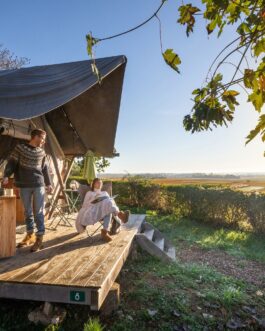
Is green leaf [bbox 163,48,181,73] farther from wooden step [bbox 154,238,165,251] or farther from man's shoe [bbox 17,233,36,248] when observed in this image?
wooden step [bbox 154,238,165,251]

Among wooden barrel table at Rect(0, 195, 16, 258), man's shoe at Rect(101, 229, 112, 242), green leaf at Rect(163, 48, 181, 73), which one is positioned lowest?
man's shoe at Rect(101, 229, 112, 242)

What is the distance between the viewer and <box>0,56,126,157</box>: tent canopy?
4793 mm

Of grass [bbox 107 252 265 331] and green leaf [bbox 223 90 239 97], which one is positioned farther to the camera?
grass [bbox 107 252 265 331]

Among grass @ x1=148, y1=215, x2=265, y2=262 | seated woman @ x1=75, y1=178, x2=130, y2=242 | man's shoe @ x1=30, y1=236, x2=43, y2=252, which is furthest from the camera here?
grass @ x1=148, y1=215, x2=265, y2=262

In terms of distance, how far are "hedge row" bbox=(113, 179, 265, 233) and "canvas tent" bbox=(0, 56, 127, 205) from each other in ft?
12.7

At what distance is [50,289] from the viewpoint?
10.6 feet

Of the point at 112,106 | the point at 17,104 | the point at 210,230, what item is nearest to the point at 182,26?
the point at 17,104

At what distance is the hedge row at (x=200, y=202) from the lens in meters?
9.95

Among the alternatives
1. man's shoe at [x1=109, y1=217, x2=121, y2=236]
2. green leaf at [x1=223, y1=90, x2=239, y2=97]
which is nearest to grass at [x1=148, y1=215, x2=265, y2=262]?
man's shoe at [x1=109, y1=217, x2=121, y2=236]

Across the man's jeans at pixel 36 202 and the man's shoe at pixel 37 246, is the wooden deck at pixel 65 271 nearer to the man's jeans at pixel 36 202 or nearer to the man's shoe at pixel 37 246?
the man's shoe at pixel 37 246

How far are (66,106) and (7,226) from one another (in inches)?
183

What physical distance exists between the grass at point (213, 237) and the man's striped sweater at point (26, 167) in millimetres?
4785

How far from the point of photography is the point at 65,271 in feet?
12.0

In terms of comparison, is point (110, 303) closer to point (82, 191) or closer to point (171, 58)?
point (171, 58)
